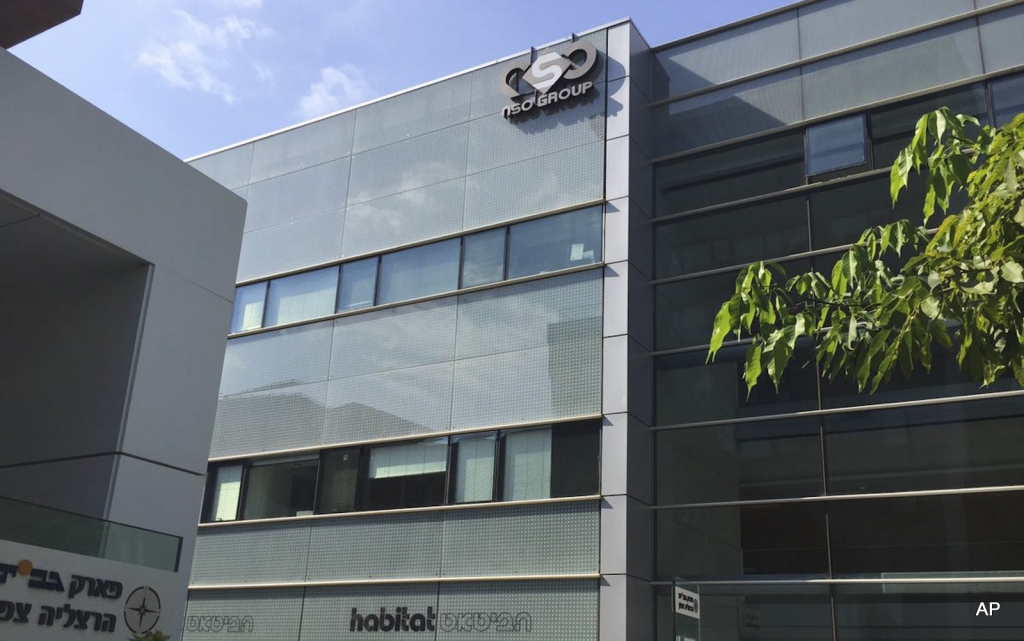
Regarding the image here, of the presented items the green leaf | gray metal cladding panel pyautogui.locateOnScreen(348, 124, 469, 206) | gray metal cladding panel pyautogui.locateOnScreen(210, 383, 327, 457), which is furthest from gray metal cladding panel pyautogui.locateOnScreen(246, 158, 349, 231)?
the green leaf

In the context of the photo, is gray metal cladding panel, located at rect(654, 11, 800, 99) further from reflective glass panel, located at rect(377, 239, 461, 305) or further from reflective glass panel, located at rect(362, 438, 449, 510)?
reflective glass panel, located at rect(362, 438, 449, 510)

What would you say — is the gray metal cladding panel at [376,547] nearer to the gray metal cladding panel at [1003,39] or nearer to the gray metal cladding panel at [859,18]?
the gray metal cladding panel at [859,18]

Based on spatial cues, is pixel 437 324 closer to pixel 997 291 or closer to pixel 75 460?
pixel 75 460

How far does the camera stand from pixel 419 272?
20.9 m

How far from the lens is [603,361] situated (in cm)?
1777

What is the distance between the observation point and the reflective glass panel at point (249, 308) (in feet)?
76.0

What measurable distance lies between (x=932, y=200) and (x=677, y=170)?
14.2m

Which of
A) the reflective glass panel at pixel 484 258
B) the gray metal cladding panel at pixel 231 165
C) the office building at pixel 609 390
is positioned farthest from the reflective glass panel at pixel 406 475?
the gray metal cladding panel at pixel 231 165

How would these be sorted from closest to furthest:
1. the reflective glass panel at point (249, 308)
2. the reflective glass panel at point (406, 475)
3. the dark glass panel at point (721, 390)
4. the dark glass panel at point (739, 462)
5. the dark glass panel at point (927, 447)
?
the dark glass panel at point (927, 447) < the dark glass panel at point (739, 462) < the dark glass panel at point (721, 390) < the reflective glass panel at point (406, 475) < the reflective glass panel at point (249, 308)

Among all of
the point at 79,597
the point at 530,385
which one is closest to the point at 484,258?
the point at 530,385

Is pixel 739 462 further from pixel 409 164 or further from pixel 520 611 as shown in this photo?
pixel 409 164

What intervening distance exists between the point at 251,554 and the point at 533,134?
10.3 meters

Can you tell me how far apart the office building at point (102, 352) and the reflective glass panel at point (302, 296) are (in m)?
6.74

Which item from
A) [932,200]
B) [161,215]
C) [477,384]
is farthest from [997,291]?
[477,384]
